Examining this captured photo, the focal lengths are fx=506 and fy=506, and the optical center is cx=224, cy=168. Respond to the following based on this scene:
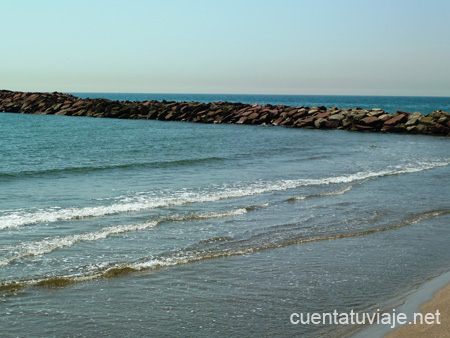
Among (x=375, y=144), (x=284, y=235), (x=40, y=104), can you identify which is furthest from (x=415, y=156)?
(x=40, y=104)

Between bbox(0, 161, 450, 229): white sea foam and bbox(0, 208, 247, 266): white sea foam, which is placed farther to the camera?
bbox(0, 161, 450, 229): white sea foam

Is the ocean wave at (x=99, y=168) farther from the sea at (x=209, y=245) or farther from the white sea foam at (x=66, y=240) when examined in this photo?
the white sea foam at (x=66, y=240)

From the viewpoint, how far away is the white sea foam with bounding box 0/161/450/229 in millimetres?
11375

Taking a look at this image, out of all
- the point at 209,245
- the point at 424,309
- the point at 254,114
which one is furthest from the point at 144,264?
the point at 254,114

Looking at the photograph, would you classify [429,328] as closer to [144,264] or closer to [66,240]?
[144,264]

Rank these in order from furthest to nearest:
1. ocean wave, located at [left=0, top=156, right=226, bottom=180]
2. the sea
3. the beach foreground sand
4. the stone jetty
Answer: the stone jetty < ocean wave, located at [left=0, top=156, right=226, bottom=180] < the sea < the beach foreground sand

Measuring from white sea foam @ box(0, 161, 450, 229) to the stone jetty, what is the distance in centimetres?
2193

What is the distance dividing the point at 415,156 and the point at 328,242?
57.2 feet

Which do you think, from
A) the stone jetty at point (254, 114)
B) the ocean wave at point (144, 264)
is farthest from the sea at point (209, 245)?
the stone jetty at point (254, 114)

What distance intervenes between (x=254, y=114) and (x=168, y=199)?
36596 millimetres

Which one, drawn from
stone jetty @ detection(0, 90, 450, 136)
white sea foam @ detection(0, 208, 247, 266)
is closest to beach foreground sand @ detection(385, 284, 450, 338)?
white sea foam @ detection(0, 208, 247, 266)

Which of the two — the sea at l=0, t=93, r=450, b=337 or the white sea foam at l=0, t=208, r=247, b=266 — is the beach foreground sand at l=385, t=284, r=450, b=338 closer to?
the sea at l=0, t=93, r=450, b=337

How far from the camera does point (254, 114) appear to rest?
49.5 metres

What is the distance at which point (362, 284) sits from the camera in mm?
7387
